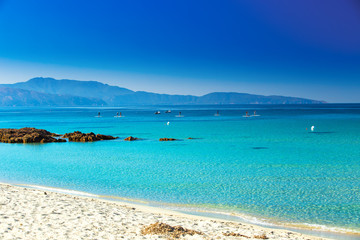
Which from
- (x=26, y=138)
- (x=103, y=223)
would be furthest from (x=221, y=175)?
(x=26, y=138)

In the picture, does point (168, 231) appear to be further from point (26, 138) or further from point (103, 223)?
point (26, 138)

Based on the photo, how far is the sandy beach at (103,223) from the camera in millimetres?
8812

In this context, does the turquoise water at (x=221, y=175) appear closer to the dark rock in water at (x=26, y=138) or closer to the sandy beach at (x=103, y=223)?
the sandy beach at (x=103, y=223)

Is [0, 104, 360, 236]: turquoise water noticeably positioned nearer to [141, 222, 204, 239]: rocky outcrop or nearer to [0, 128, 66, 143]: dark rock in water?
[141, 222, 204, 239]: rocky outcrop

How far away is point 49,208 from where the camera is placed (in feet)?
37.0

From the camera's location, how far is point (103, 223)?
9.84m

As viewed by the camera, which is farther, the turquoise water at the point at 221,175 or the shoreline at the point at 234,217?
the turquoise water at the point at 221,175

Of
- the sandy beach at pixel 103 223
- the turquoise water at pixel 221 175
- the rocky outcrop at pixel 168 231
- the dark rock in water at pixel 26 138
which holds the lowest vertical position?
the dark rock in water at pixel 26 138

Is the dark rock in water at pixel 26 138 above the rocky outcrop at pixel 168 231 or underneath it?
underneath

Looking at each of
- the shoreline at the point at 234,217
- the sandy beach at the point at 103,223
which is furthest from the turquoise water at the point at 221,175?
Result: the sandy beach at the point at 103,223

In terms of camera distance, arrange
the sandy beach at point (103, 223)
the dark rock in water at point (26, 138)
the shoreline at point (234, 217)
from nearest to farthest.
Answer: the sandy beach at point (103, 223)
the shoreline at point (234, 217)
the dark rock in water at point (26, 138)

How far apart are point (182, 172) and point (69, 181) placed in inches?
256

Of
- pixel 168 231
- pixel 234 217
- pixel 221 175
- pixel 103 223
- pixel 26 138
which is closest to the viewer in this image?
pixel 168 231

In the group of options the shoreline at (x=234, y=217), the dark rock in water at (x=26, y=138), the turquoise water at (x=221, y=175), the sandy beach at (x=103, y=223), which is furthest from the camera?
the dark rock in water at (x=26, y=138)
